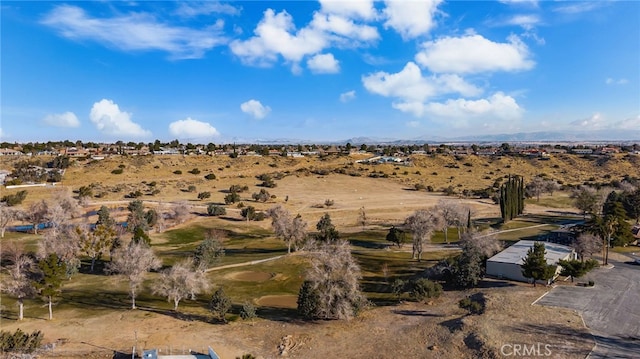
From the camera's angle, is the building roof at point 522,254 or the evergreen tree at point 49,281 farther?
the building roof at point 522,254

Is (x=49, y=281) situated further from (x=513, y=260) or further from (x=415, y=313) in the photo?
(x=513, y=260)

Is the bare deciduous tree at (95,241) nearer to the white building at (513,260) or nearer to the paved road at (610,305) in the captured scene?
the white building at (513,260)

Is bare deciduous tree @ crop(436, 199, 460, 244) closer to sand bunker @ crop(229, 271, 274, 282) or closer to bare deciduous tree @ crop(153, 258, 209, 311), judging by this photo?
sand bunker @ crop(229, 271, 274, 282)

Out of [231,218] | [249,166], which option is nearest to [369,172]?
[249,166]

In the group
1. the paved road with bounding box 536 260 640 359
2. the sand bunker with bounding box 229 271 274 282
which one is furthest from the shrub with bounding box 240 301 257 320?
the paved road with bounding box 536 260 640 359

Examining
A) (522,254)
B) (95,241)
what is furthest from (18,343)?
(522,254)

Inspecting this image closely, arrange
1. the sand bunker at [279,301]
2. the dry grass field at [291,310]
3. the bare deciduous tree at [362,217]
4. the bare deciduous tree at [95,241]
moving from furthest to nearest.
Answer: the bare deciduous tree at [362,217], the bare deciduous tree at [95,241], the sand bunker at [279,301], the dry grass field at [291,310]

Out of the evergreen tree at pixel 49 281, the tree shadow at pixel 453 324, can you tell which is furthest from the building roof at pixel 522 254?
the evergreen tree at pixel 49 281
